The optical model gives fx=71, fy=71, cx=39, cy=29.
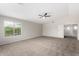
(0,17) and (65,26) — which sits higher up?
(0,17)

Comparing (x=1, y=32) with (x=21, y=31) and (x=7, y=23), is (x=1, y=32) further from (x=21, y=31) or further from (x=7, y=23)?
(x=21, y=31)

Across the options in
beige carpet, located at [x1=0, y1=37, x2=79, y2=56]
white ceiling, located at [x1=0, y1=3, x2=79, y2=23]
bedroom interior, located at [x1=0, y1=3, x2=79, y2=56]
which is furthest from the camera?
bedroom interior, located at [x1=0, y1=3, x2=79, y2=56]

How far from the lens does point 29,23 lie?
27.7 feet

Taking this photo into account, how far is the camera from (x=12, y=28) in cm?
632

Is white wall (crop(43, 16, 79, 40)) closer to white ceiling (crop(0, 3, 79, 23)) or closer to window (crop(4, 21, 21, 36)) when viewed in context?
white ceiling (crop(0, 3, 79, 23))

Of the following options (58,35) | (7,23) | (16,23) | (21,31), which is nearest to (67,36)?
(58,35)

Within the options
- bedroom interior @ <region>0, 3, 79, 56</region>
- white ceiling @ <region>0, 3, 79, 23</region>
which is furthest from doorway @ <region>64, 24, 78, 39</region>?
white ceiling @ <region>0, 3, 79, 23</region>

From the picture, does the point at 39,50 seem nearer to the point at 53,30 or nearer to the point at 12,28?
the point at 12,28

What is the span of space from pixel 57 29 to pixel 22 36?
4725 millimetres

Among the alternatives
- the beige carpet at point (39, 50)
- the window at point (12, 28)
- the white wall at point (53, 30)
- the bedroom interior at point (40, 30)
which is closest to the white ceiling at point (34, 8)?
the bedroom interior at point (40, 30)

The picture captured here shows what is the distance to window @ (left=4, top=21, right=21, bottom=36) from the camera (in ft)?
19.1

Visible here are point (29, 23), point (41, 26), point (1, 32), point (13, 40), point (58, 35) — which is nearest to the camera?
point (1, 32)

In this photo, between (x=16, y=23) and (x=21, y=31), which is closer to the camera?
(x=16, y=23)

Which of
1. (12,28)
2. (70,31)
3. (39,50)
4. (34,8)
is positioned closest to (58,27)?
(70,31)
